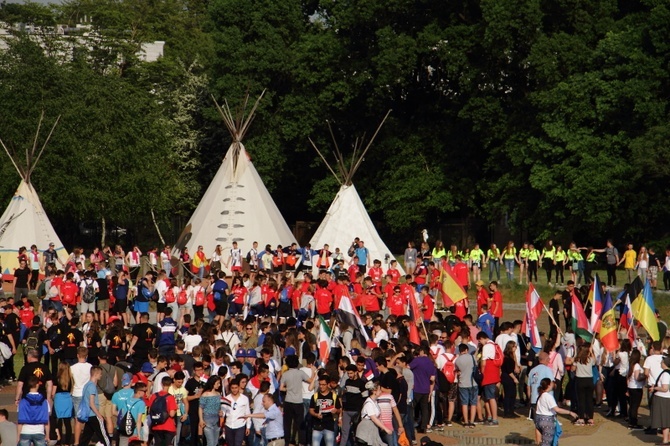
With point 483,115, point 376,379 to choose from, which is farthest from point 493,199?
point 376,379

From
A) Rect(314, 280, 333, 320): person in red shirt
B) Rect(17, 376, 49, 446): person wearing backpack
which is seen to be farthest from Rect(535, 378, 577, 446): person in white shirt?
Rect(314, 280, 333, 320): person in red shirt

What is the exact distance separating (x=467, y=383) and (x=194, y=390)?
4.89 meters

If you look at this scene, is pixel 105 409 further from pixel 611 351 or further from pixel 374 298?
pixel 374 298

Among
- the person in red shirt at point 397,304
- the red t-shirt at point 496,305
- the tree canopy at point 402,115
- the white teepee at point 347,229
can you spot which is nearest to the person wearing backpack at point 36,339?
the person in red shirt at point 397,304

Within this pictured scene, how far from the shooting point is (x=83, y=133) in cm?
5312

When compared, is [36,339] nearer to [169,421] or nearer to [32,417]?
[32,417]

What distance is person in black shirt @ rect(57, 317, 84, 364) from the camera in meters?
21.5

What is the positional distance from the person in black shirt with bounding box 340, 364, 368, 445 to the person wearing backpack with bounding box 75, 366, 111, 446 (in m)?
3.53

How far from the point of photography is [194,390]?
18938mm

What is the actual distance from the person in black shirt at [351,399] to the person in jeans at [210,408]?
183 centimetres

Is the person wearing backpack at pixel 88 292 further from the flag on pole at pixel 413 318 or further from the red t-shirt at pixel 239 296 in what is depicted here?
the flag on pole at pixel 413 318

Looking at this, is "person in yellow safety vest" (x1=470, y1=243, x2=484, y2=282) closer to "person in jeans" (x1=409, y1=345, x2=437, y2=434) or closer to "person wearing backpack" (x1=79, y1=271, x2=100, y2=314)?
"person wearing backpack" (x1=79, y1=271, x2=100, y2=314)

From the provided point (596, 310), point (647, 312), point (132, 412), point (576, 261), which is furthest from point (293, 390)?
point (576, 261)

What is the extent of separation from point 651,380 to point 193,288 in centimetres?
1326
